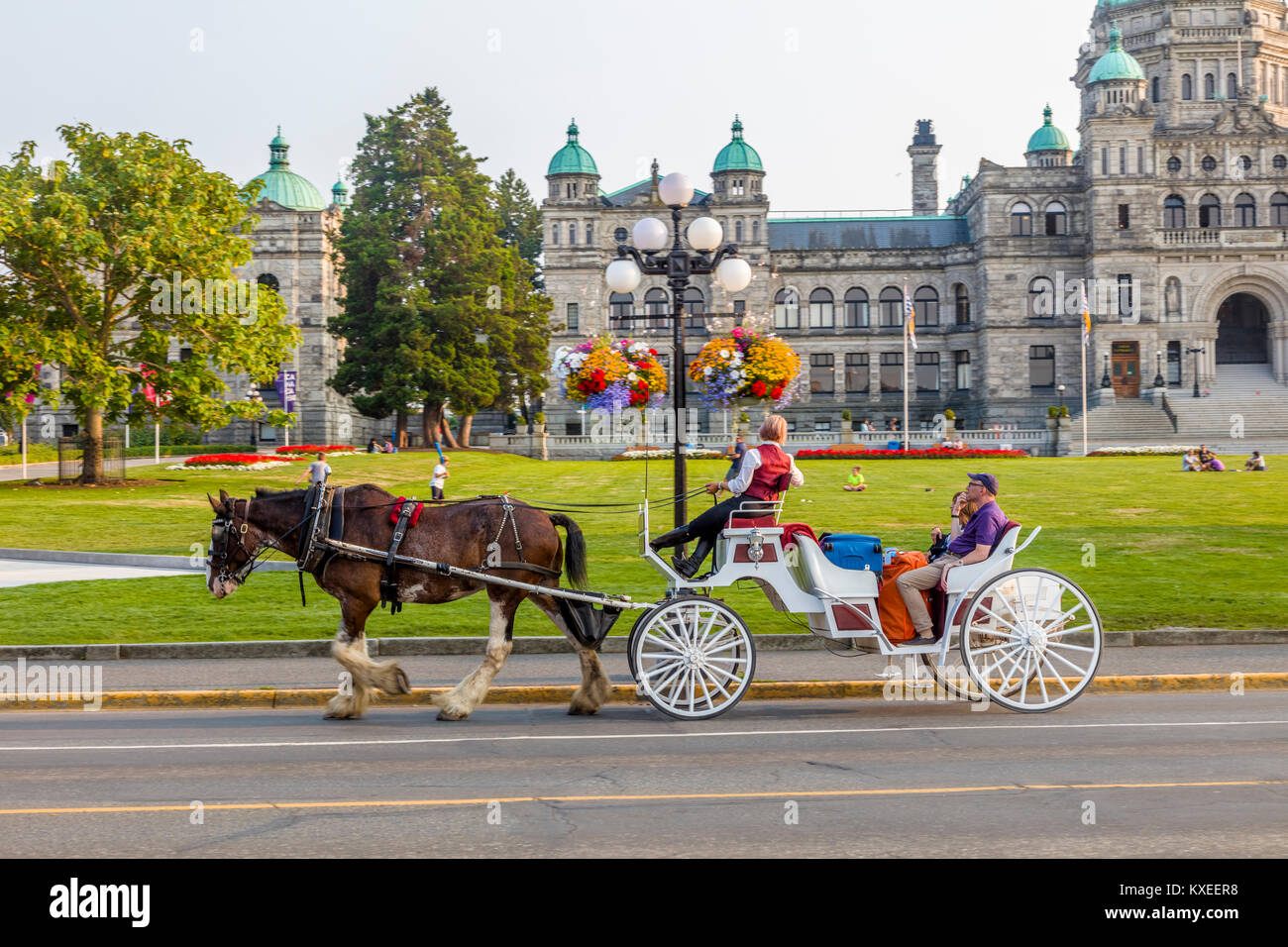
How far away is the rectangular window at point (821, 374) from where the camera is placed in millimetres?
76250

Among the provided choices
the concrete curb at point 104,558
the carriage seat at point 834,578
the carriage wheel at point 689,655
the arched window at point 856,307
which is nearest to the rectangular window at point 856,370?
the arched window at point 856,307

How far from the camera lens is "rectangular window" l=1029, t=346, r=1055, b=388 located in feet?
237

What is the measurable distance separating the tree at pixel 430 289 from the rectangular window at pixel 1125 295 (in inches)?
1318

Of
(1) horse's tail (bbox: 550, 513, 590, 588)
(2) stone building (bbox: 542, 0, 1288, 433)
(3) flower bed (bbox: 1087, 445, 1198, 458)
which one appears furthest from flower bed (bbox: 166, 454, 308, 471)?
(1) horse's tail (bbox: 550, 513, 590, 588)

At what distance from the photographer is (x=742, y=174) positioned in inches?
2918

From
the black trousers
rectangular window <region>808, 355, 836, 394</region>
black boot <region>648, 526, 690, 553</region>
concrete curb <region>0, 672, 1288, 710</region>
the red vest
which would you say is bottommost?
concrete curb <region>0, 672, 1288, 710</region>

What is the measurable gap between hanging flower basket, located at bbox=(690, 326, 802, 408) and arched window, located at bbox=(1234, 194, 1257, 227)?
219ft

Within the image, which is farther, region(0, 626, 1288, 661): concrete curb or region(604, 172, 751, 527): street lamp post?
region(604, 172, 751, 527): street lamp post

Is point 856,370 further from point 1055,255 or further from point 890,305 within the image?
point 1055,255

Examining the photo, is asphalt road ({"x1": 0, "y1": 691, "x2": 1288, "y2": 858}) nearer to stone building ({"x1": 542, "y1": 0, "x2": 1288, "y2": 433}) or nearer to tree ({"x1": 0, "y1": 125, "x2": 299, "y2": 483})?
tree ({"x1": 0, "y1": 125, "x2": 299, "y2": 483})

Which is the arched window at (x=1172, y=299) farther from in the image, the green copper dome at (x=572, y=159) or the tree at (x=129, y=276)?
the tree at (x=129, y=276)

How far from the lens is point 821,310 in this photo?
77.4 metres
